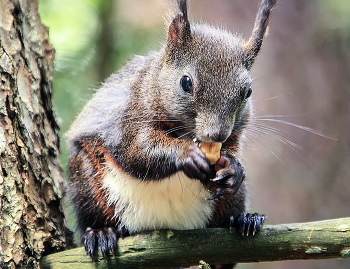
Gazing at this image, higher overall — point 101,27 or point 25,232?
point 101,27

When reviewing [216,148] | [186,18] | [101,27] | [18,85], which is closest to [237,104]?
[216,148]

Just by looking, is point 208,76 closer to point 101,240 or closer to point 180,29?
point 180,29

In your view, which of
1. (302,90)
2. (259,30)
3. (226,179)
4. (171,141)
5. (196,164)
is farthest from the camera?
(302,90)

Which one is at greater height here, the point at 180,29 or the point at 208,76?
the point at 180,29

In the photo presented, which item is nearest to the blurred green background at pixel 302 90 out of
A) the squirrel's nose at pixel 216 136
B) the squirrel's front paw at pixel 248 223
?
the squirrel's front paw at pixel 248 223

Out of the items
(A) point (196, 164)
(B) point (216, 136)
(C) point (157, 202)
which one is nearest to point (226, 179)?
(A) point (196, 164)

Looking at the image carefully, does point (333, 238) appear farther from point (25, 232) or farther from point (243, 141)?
point (25, 232)

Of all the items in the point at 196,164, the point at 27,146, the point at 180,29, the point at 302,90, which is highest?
the point at 302,90

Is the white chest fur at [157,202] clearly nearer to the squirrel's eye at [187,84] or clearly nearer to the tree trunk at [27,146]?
the tree trunk at [27,146]
